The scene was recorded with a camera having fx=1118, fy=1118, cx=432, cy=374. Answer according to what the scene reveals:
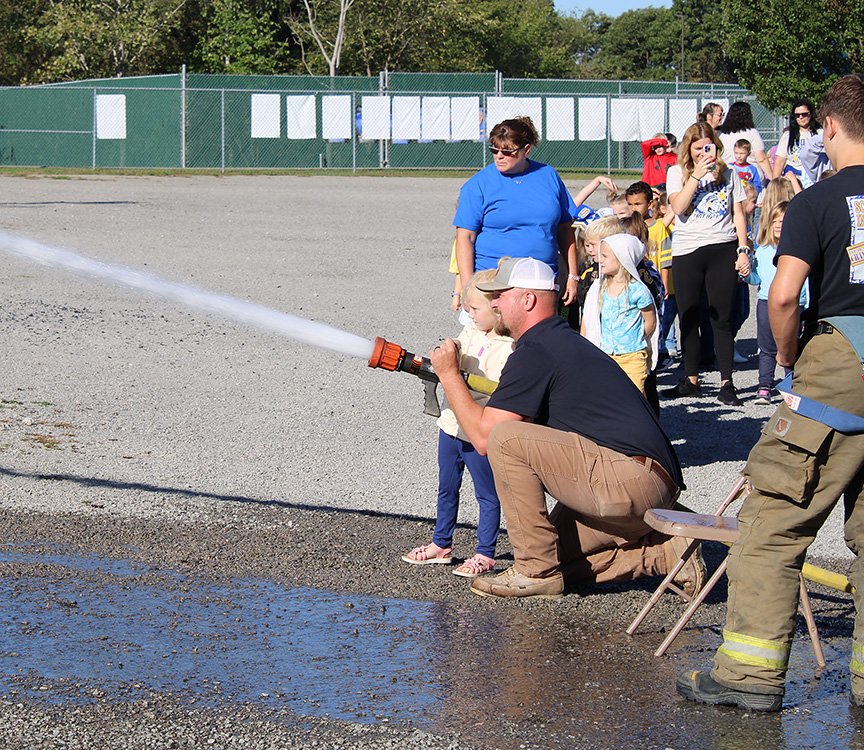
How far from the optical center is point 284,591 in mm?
4875

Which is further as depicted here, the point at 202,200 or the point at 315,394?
the point at 202,200

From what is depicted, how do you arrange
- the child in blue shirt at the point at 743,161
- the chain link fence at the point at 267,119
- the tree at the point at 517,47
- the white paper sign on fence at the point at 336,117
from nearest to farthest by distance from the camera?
the child in blue shirt at the point at 743,161, the chain link fence at the point at 267,119, the white paper sign on fence at the point at 336,117, the tree at the point at 517,47

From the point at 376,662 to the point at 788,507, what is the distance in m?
1.59

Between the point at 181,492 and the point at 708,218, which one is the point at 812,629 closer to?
the point at 181,492

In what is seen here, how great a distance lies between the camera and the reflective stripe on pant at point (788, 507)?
12.2 ft

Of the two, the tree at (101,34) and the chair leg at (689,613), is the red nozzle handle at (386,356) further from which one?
the tree at (101,34)

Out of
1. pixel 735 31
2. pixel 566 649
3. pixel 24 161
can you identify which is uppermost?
pixel 735 31

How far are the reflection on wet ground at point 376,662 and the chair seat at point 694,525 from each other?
1.71 ft

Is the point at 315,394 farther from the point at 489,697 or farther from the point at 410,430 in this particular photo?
the point at 489,697

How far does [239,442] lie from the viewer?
294 inches

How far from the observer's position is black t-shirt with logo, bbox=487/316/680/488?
182 inches

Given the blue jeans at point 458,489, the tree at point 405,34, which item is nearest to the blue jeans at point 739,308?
the blue jeans at point 458,489

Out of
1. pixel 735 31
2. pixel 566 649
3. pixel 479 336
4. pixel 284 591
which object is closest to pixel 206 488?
pixel 284 591

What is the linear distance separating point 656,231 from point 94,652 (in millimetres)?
7139
